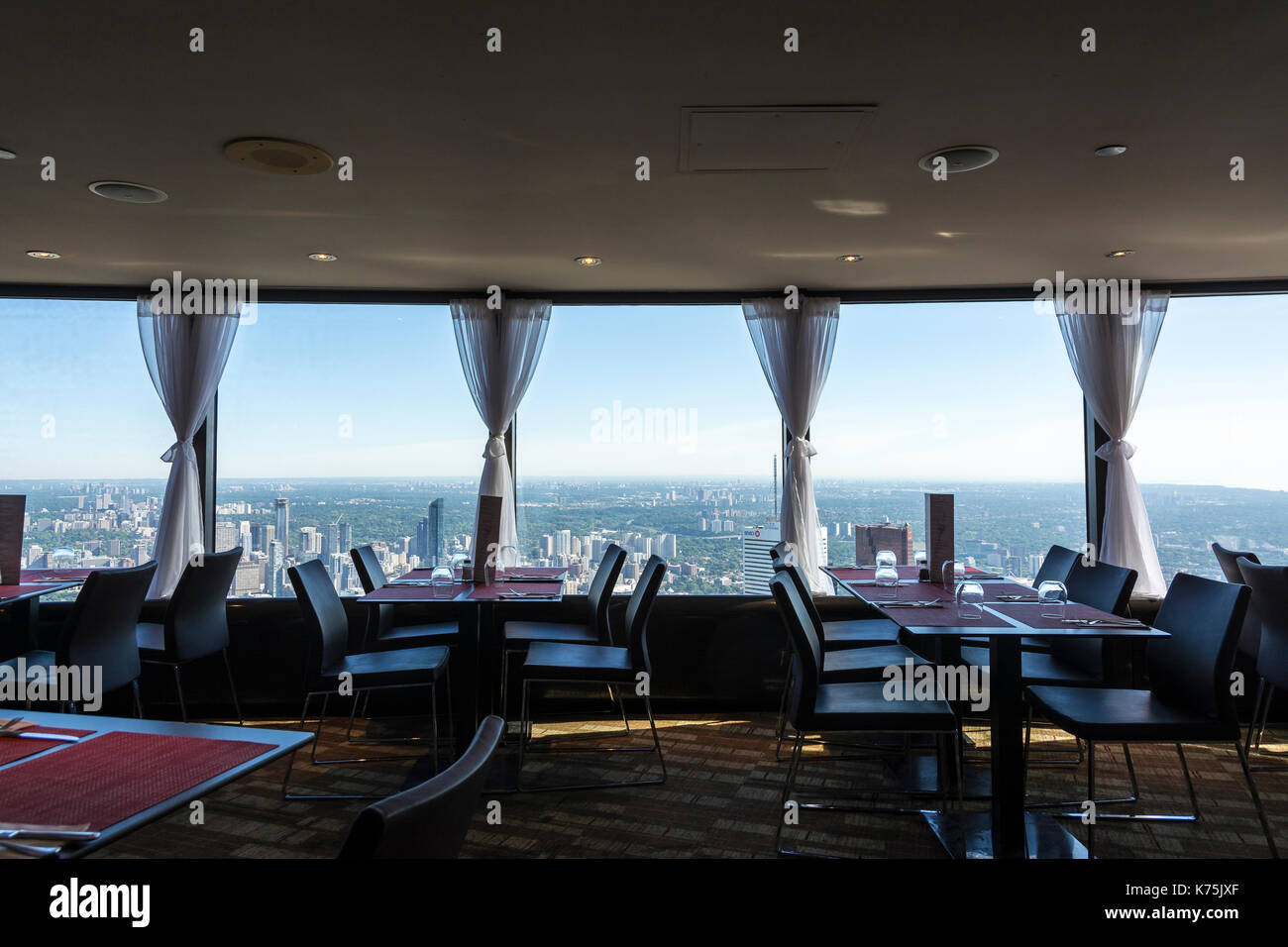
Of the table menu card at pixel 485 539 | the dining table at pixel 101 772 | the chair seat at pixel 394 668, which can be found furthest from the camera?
the table menu card at pixel 485 539

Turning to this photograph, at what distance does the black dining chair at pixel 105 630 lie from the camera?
3520 millimetres

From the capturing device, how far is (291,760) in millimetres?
4176

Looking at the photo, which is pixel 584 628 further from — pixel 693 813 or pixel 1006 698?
pixel 1006 698

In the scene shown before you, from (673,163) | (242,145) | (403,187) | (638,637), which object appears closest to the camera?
(242,145)

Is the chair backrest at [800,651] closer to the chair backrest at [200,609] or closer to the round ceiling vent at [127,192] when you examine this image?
the chair backrest at [200,609]

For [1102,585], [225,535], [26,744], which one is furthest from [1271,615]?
[225,535]

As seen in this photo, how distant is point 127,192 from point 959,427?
16.0 feet

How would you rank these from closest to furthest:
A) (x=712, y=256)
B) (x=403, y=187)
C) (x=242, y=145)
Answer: (x=242, y=145), (x=403, y=187), (x=712, y=256)

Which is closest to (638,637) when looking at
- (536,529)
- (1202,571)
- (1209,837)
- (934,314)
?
(536,529)

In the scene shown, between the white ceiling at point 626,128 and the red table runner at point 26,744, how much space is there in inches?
71.5

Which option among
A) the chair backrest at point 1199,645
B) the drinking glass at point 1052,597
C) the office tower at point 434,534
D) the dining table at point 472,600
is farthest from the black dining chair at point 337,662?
the chair backrest at point 1199,645

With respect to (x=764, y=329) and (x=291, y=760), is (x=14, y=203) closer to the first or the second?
(x=291, y=760)

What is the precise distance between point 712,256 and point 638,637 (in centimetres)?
213

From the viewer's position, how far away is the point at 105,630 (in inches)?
145
